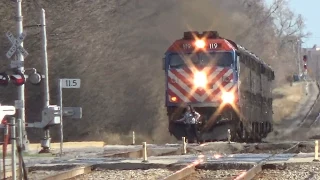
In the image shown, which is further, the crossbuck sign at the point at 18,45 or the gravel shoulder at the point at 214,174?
the crossbuck sign at the point at 18,45

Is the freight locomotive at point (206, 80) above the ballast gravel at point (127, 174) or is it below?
above

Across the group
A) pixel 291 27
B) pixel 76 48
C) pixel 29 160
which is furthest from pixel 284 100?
pixel 29 160

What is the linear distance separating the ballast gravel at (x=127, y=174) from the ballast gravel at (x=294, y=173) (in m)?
2.07

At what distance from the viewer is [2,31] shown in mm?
34594

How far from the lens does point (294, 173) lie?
1540cm

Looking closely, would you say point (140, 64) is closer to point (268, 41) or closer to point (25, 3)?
point (25, 3)

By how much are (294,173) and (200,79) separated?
10.8 meters

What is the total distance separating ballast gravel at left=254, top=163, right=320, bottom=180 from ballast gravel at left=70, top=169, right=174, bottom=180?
2070 millimetres

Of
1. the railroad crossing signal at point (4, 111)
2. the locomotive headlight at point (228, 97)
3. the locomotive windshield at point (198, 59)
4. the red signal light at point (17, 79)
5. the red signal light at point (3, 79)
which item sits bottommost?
the railroad crossing signal at point (4, 111)

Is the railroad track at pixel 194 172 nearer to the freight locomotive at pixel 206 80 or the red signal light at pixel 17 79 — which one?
the red signal light at pixel 17 79

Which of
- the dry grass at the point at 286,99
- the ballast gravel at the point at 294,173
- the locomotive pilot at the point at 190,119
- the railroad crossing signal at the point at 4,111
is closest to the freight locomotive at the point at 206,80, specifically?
the locomotive pilot at the point at 190,119

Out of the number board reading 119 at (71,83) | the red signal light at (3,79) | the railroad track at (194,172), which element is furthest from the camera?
the number board reading 119 at (71,83)

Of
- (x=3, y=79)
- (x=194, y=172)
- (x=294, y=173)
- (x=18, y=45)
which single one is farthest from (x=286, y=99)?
(x=294, y=173)

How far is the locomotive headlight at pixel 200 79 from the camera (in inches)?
1014
